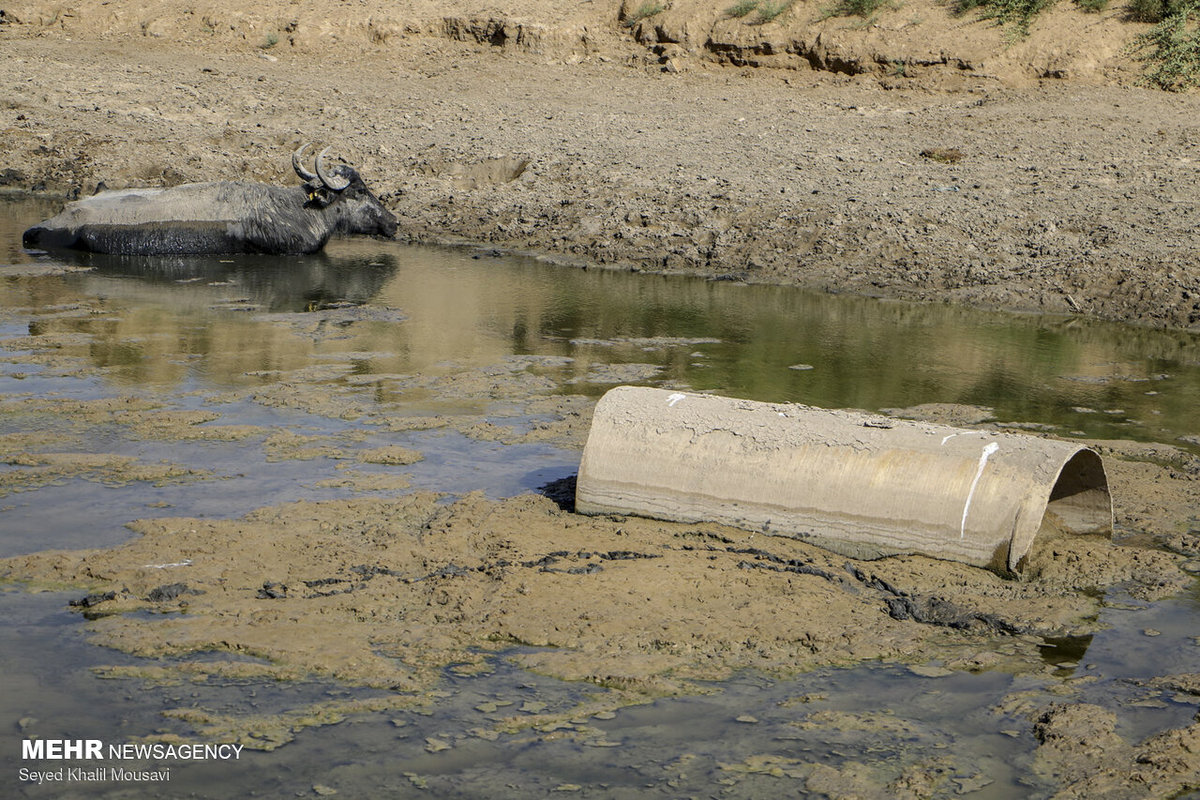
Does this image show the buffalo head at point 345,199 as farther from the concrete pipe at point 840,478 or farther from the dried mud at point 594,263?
the concrete pipe at point 840,478

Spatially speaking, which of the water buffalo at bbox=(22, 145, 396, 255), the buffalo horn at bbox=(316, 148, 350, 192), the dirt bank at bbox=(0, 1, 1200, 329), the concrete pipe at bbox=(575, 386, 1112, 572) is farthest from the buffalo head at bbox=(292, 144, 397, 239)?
the concrete pipe at bbox=(575, 386, 1112, 572)

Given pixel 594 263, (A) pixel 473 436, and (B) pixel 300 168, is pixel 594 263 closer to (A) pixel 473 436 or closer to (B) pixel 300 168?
(B) pixel 300 168

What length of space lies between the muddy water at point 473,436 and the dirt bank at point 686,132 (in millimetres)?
929

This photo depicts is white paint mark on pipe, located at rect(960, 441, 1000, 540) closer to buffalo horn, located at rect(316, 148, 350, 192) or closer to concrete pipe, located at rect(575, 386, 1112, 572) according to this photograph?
concrete pipe, located at rect(575, 386, 1112, 572)

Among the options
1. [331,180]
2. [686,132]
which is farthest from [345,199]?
[686,132]

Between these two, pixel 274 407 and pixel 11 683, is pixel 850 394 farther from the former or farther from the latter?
pixel 11 683

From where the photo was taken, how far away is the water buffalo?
12.7 metres

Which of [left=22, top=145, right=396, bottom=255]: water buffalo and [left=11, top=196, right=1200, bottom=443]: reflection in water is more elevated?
[left=22, top=145, right=396, bottom=255]: water buffalo

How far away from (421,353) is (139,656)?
185 inches

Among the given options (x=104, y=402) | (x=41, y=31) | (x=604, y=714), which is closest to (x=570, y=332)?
(x=104, y=402)

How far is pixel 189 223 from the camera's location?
12820 mm

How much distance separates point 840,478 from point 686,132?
10321 millimetres

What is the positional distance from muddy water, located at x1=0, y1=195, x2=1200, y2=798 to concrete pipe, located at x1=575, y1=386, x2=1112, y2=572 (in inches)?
21.9

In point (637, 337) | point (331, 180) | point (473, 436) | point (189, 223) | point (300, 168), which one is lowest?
point (473, 436)
